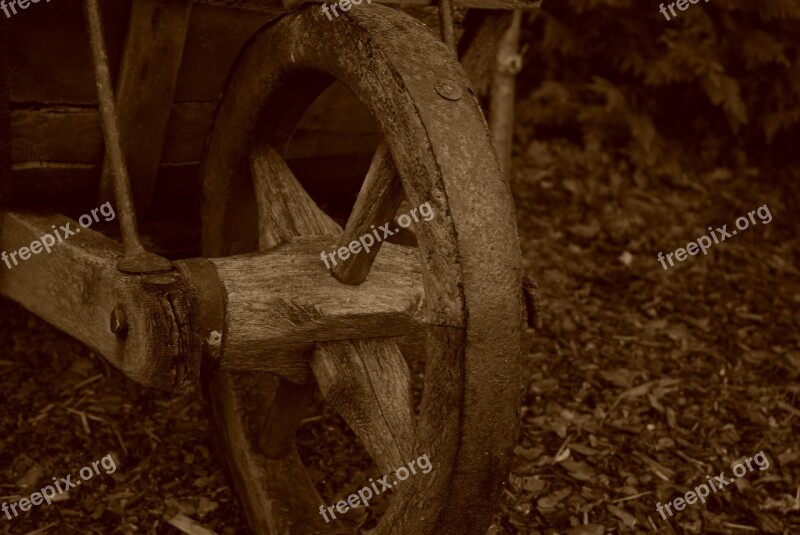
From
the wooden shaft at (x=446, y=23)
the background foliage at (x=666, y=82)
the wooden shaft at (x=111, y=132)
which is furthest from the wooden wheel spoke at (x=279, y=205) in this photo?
the background foliage at (x=666, y=82)

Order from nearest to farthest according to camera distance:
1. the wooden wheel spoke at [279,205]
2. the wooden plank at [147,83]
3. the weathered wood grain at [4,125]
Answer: the weathered wood grain at [4,125]
the wooden plank at [147,83]
the wooden wheel spoke at [279,205]

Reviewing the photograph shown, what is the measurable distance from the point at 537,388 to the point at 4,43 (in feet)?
6.38

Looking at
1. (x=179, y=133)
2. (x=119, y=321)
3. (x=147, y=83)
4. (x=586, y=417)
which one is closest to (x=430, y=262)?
(x=119, y=321)

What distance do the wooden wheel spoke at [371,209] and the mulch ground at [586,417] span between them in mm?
822

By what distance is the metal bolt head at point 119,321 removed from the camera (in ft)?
5.80

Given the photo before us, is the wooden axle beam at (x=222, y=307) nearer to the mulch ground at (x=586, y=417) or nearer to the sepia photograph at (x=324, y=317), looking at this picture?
the sepia photograph at (x=324, y=317)

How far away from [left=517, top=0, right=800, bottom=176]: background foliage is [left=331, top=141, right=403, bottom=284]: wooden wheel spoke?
302cm

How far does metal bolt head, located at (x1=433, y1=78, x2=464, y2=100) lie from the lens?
1.51m

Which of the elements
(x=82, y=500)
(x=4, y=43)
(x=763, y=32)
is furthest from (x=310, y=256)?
(x=763, y=32)

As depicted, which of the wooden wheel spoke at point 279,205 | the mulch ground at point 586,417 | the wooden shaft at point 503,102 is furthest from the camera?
the wooden shaft at point 503,102

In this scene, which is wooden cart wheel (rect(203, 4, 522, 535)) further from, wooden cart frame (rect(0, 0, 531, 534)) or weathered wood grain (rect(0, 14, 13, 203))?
weathered wood grain (rect(0, 14, 13, 203))

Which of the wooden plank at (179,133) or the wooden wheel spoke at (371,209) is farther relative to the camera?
the wooden plank at (179,133)

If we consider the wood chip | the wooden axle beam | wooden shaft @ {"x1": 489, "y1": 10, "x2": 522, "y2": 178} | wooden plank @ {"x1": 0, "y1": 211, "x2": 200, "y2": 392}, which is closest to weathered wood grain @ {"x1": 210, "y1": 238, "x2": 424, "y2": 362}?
the wooden axle beam

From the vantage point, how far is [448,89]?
152cm
